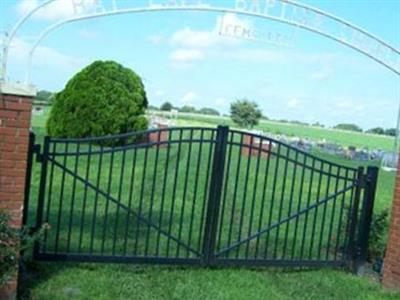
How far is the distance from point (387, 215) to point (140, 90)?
604 inches

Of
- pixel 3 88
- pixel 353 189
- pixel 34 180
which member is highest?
pixel 3 88

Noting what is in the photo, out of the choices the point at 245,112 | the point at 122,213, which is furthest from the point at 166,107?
the point at 122,213

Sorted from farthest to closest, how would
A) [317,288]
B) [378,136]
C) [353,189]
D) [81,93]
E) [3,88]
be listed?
[378,136]
[81,93]
[353,189]
[317,288]
[3,88]

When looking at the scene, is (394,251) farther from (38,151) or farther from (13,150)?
(13,150)

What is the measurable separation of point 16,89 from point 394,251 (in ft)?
13.1

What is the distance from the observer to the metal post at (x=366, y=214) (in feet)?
23.5

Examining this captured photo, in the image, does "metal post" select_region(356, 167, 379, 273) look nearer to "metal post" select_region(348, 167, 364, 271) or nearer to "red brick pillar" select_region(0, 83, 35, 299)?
"metal post" select_region(348, 167, 364, 271)

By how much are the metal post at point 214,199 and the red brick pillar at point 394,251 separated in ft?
5.73

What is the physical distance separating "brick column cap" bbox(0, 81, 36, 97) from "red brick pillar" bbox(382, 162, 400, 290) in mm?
3751

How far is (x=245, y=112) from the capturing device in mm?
50719

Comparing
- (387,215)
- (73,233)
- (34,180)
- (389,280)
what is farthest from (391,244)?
(34,180)

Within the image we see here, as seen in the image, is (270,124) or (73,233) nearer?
(73,233)

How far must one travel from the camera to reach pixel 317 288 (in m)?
6.31

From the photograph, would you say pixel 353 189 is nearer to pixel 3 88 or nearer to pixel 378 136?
pixel 3 88
